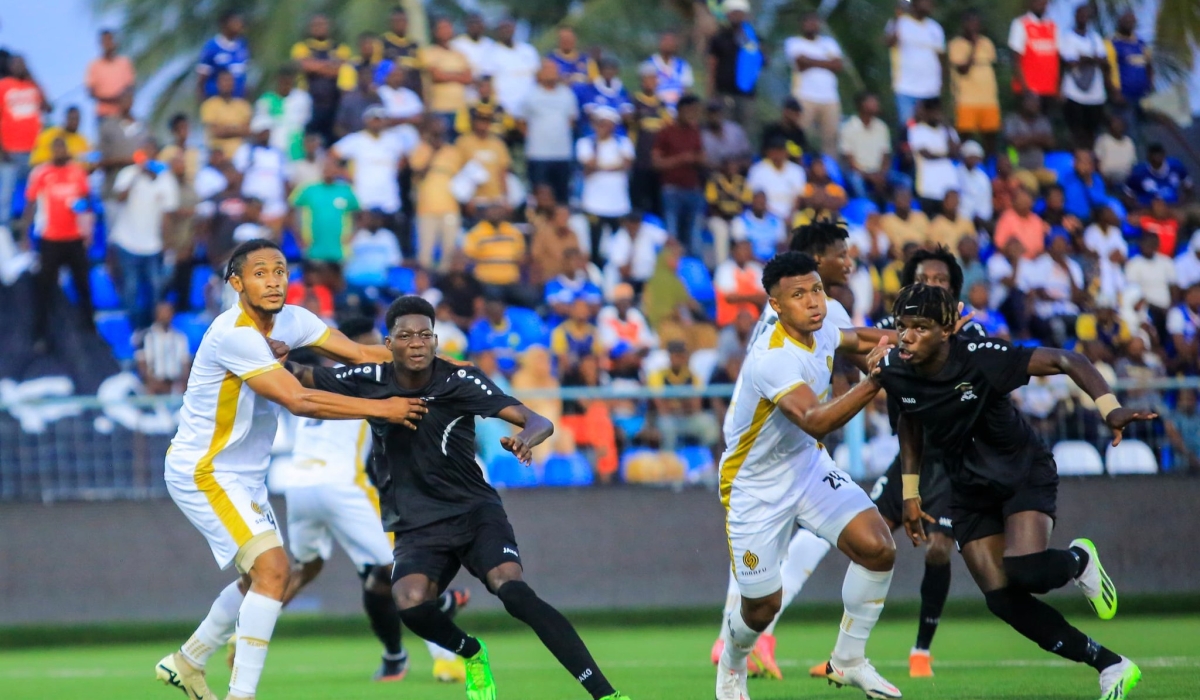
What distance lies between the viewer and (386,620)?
10.5 meters

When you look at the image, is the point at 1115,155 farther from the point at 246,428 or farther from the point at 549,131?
the point at 246,428

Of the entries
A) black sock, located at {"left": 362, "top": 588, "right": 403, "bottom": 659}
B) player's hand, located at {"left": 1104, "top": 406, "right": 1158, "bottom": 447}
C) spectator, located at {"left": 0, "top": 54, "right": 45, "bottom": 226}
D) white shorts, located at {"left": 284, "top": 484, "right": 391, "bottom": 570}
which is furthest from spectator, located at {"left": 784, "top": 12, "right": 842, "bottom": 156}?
player's hand, located at {"left": 1104, "top": 406, "right": 1158, "bottom": 447}

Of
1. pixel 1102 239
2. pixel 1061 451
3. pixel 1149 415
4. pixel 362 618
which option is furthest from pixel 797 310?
pixel 1102 239

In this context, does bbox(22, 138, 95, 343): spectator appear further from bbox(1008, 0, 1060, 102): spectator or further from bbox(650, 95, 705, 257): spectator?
bbox(1008, 0, 1060, 102): spectator

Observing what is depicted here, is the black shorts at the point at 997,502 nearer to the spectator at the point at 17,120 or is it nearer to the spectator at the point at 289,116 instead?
the spectator at the point at 289,116

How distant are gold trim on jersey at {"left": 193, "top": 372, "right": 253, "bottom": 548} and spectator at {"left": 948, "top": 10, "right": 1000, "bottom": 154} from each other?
1354 cm

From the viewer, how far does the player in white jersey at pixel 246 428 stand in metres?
7.78

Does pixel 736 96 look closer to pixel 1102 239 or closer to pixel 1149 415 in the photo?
pixel 1102 239

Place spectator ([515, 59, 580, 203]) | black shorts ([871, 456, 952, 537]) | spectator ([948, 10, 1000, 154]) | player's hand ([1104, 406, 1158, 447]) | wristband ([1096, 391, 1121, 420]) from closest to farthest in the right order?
1. player's hand ([1104, 406, 1158, 447])
2. wristband ([1096, 391, 1121, 420])
3. black shorts ([871, 456, 952, 537])
4. spectator ([515, 59, 580, 203])
5. spectator ([948, 10, 1000, 154])

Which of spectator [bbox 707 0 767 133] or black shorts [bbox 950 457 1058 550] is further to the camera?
spectator [bbox 707 0 767 133]

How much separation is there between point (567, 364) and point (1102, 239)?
7.28m

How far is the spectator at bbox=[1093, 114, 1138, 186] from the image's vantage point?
64.5 ft

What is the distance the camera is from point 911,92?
63.3 feet

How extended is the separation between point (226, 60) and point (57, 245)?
333 centimetres
